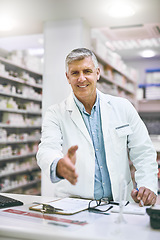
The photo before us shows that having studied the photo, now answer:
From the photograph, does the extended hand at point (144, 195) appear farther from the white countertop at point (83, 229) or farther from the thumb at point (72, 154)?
the thumb at point (72, 154)

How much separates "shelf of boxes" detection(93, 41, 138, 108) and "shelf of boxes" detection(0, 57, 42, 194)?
5.10ft

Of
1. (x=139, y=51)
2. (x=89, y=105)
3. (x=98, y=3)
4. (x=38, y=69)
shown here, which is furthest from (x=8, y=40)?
(x=89, y=105)

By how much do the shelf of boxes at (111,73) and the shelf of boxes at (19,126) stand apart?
155 centimetres

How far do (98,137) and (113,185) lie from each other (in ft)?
1.16

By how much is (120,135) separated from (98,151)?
21 cm

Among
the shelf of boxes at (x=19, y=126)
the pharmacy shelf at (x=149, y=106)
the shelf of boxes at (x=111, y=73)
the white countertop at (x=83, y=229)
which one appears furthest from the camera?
the pharmacy shelf at (x=149, y=106)

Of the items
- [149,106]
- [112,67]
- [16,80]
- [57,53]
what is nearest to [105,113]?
[57,53]

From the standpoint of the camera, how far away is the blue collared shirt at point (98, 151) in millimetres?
2029

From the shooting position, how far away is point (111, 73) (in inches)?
248

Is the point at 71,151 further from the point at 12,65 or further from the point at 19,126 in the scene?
the point at 19,126

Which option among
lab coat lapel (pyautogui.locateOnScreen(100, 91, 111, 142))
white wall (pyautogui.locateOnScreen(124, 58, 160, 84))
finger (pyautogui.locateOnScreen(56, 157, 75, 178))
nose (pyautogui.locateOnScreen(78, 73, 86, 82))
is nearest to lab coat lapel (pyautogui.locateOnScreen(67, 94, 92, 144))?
lab coat lapel (pyautogui.locateOnScreen(100, 91, 111, 142))

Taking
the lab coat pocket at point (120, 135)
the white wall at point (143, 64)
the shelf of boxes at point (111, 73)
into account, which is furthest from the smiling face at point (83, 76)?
the white wall at point (143, 64)

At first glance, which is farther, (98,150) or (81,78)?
(98,150)

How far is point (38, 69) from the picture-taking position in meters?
6.54
